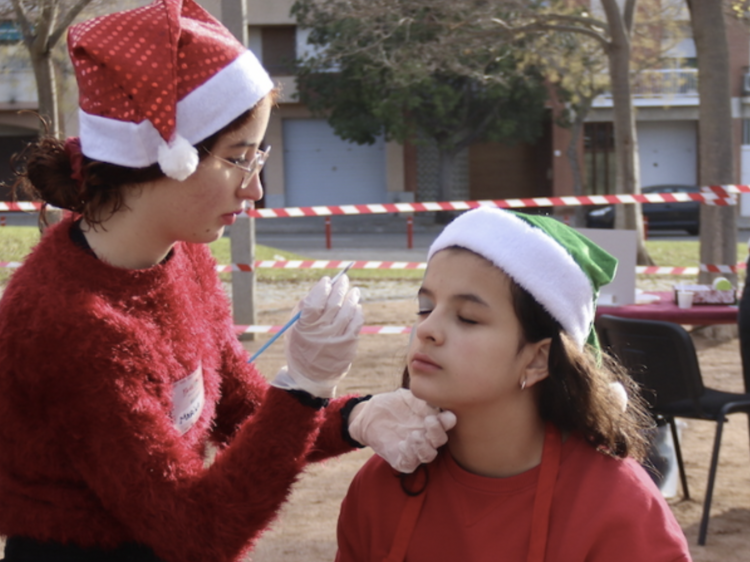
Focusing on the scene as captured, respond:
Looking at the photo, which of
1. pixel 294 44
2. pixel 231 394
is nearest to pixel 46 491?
pixel 231 394

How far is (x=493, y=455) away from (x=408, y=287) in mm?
9544

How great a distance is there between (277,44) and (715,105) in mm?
23501

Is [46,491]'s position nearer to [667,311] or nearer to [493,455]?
[493,455]

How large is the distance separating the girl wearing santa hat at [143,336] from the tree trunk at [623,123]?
10.2 m

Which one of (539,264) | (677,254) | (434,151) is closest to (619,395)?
(539,264)

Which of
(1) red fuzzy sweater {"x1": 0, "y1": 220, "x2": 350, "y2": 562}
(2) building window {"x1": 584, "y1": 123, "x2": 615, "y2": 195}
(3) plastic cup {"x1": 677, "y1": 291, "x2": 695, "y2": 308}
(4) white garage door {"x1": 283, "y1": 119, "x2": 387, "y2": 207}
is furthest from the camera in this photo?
(4) white garage door {"x1": 283, "y1": 119, "x2": 387, "y2": 207}

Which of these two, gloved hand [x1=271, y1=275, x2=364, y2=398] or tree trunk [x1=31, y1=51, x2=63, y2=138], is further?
tree trunk [x1=31, y1=51, x2=63, y2=138]

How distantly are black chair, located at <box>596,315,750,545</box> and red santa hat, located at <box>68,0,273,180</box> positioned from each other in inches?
102

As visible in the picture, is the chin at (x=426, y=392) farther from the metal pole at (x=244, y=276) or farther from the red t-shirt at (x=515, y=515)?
the metal pole at (x=244, y=276)

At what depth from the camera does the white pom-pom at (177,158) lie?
1527 millimetres

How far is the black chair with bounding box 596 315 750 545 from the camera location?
3738 mm

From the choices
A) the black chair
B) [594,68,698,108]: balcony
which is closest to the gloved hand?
the black chair

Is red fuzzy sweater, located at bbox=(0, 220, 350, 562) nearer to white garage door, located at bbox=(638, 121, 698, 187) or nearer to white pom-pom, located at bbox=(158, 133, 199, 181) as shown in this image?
white pom-pom, located at bbox=(158, 133, 199, 181)

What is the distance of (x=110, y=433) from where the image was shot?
1479 millimetres
